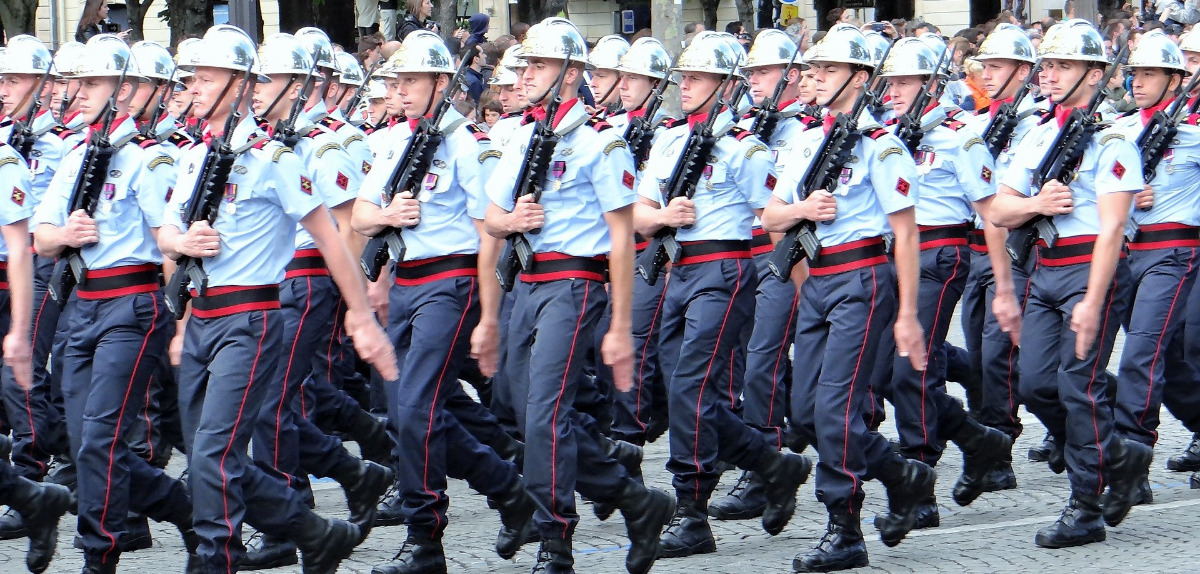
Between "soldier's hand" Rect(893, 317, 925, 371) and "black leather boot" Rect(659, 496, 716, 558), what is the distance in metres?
→ 1.01

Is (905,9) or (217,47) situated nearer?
(217,47)

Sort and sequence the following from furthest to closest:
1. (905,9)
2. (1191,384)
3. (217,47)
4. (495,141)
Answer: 1. (905,9)
2. (1191,384)
3. (495,141)
4. (217,47)

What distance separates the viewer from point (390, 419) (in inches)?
273

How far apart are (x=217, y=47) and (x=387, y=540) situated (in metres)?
2.18

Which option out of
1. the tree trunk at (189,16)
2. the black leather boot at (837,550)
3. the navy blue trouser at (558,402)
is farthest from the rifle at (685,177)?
the tree trunk at (189,16)

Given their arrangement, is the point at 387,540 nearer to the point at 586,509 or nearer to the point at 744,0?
the point at 586,509

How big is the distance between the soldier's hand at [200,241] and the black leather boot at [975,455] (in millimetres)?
3281

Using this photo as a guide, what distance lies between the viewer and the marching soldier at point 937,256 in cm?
762

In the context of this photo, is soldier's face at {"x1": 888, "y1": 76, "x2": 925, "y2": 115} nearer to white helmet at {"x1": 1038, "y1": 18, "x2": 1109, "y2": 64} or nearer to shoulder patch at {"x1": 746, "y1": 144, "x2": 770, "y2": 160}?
white helmet at {"x1": 1038, "y1": 18, "x2": 1109, "y2": 64}

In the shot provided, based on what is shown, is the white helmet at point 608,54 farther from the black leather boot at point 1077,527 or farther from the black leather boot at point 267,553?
the black leather boot at point 1077,527

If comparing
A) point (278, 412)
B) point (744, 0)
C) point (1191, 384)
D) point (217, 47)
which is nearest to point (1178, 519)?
point (1191, 384)

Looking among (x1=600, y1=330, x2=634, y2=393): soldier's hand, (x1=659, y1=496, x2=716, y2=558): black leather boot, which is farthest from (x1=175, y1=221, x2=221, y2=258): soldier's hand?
Result: (x1=659, y1=496, x2=716, y2=558): black leather boot

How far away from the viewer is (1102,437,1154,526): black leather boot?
277 inches

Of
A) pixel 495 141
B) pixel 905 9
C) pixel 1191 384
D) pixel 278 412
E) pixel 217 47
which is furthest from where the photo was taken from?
pixel 905 9
